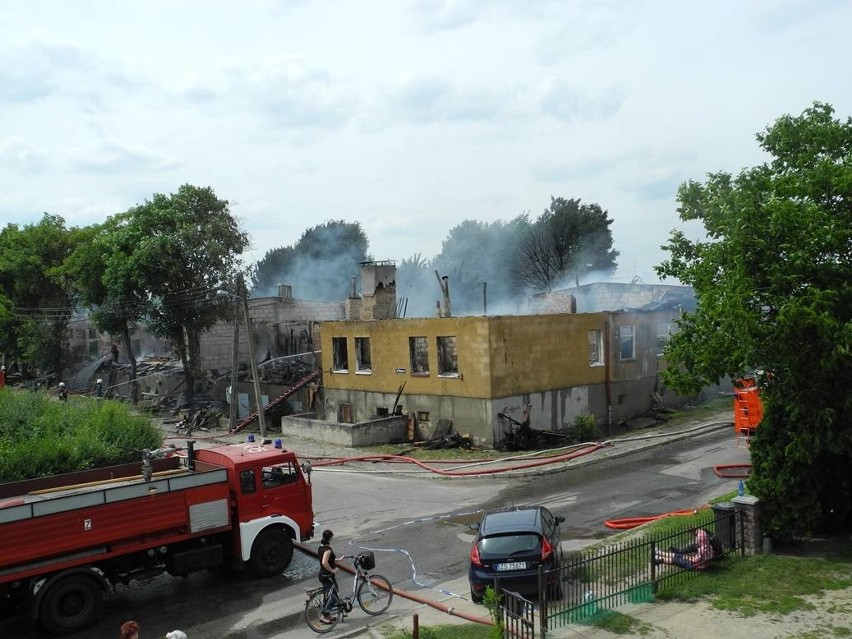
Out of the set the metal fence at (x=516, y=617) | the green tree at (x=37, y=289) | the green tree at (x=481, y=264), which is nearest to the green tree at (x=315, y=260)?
the green tree at (x=481, y=264)

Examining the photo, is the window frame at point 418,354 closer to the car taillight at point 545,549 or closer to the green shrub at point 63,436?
the green shrub at point 63,436

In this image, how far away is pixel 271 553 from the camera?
46.3 ft

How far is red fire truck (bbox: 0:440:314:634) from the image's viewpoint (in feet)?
37.9

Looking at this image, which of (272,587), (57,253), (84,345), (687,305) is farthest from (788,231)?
(84,345)

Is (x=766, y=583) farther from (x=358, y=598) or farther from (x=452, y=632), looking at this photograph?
(x=358, y=598)

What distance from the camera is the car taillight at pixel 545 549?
11.9 m

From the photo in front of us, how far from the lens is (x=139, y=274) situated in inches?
1521

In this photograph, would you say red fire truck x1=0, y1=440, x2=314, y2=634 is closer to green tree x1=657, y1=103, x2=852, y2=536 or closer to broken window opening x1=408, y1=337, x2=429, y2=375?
green tree x1=657, y1=103, x2=852, y2=536

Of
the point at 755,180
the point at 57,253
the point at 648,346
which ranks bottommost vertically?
the point at 648,346

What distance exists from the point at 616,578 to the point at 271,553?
252 inches

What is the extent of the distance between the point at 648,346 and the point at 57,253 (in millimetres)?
41042

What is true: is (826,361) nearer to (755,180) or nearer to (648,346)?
(755,180)

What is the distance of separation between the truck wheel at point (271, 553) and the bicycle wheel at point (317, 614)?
8.13ft

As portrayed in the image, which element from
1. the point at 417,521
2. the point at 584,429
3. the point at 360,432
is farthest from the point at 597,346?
the point at 417,521
